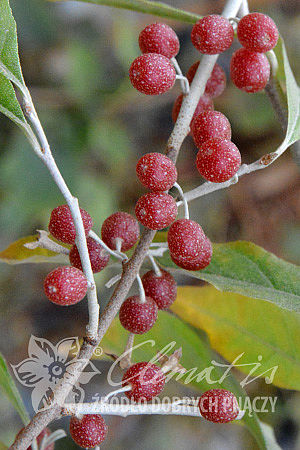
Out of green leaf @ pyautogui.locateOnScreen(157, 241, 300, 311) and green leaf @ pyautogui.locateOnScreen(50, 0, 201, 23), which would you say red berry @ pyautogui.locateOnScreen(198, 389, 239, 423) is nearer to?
green leaf @ pyautogui.locateOnScreen(157, 241, 300, 311)

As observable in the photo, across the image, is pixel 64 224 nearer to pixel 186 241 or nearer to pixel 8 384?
pixel 186 241

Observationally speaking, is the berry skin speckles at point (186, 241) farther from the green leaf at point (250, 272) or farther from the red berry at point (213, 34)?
the red berry at point (213, 34)

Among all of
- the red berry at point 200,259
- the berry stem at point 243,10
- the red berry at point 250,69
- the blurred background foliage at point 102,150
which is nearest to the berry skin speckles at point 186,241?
the red berry at point 200,259

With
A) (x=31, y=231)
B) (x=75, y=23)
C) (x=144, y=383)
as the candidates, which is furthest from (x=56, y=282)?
(x=75, y=23)

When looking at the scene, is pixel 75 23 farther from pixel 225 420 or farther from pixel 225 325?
pixel 225 420

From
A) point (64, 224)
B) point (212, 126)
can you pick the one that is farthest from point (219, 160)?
point (64, 224)

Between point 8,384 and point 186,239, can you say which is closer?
point 186,239

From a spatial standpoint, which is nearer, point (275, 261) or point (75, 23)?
point (275, 261)
